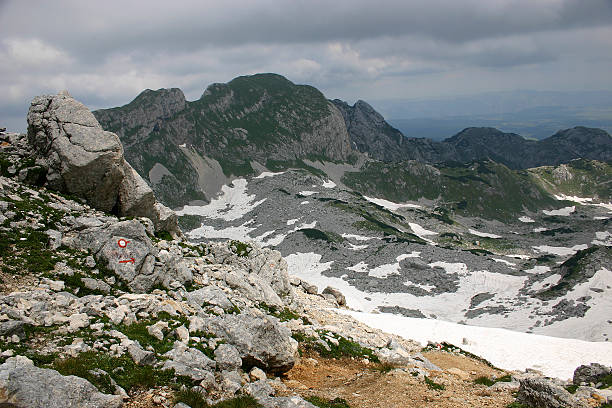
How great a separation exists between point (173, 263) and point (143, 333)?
757 centimetres

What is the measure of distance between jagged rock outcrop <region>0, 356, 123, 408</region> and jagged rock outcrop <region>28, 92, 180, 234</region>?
18845 mm

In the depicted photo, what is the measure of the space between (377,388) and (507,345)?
36989mm

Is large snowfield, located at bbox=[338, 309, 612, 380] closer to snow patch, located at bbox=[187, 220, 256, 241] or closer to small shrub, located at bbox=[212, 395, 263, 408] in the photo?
small shrub, located at bbox=[212, 395, 263, 408]

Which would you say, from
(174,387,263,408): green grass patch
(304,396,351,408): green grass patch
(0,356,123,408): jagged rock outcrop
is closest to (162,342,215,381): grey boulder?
(174,387,263,408): green grass patch

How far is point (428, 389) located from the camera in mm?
18188

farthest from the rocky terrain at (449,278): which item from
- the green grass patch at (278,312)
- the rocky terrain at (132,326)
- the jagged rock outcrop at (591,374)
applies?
the rocky terrain at (132,326)

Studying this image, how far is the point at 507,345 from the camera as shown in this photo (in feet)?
153

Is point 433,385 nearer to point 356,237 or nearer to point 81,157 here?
point 81,157

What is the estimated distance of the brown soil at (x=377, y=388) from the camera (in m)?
16.2

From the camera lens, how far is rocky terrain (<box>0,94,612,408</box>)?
39.5 feet

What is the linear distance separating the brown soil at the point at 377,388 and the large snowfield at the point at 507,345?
22.7 meters

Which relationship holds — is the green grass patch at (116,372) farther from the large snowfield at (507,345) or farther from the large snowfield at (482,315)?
the large snowfield at (482,315)

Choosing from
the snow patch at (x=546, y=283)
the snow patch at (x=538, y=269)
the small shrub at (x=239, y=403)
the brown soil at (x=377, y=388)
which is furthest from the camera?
the snow patch at (x=538, y=269)

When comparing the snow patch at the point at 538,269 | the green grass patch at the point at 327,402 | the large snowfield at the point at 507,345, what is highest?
the green grass patch at the point at 327,402
